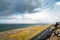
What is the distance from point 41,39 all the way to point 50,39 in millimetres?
6167

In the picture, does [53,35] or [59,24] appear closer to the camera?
[53,35]

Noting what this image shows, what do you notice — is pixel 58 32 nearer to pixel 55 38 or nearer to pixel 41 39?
pixel 55 38

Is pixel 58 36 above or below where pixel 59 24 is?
below

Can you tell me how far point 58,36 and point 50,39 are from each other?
2231 millimetres

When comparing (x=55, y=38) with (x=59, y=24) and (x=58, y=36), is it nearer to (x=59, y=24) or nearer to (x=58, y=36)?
(x=58, y=36)

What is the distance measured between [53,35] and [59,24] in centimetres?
685

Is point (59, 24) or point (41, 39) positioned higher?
point (59, 24)

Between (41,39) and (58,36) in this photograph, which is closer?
(58,36)

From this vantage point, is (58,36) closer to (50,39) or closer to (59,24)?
(50,39)

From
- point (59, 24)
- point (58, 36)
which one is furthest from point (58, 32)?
point (59, 24)

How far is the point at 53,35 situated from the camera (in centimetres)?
3622

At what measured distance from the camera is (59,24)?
4188 cm

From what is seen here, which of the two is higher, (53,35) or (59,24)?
(59,24)

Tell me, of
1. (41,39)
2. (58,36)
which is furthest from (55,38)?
(41,39)
